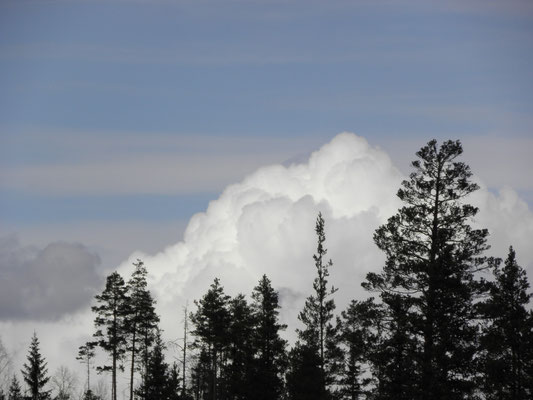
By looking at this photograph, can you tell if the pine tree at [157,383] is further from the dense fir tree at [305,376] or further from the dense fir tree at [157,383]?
the dense fir tree at [305,376]

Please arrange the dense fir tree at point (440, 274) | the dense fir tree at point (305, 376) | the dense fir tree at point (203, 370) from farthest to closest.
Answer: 1. the dense fir tree at point (203, 370)
2. the dense fir tree at point (305, 376)
3. the dense fir tree at point (440, 274)

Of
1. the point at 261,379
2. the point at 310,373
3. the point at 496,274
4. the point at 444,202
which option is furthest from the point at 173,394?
the point at 444,202

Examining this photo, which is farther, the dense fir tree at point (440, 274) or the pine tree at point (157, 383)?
the pine tree at point (157, 383)

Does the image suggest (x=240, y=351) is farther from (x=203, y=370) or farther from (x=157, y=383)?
(x=203, y=370)

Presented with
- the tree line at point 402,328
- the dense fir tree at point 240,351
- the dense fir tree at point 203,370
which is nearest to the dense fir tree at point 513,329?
the tree line at point 402,328

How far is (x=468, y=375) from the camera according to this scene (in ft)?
123

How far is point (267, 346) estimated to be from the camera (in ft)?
197

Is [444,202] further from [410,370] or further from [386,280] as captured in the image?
[410,370]

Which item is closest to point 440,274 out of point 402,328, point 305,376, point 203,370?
point 402,328

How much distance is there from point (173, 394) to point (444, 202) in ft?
108

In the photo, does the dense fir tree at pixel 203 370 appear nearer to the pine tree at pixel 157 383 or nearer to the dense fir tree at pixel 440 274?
the pine tree at pixel 157 383

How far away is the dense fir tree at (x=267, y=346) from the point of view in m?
59.2

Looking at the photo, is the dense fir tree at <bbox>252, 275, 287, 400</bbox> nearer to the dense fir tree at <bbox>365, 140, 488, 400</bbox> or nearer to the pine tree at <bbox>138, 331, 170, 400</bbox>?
the pine tree at <bbox>138, 331, 170, 400</bbox>

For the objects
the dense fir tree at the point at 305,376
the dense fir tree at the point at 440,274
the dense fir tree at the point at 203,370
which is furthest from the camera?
the dense fir tree at the point at 203,370
